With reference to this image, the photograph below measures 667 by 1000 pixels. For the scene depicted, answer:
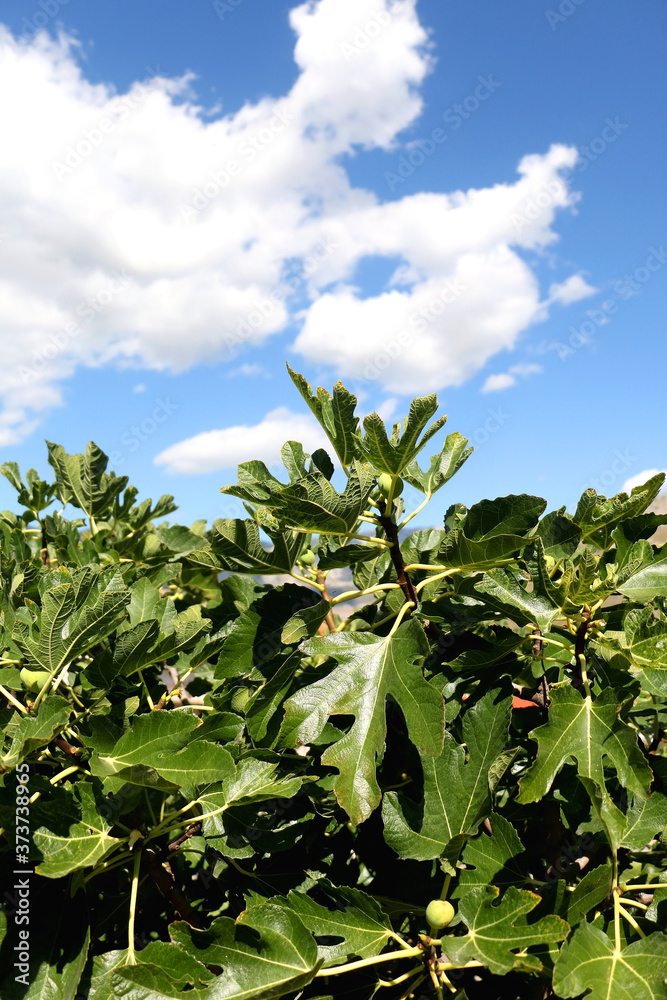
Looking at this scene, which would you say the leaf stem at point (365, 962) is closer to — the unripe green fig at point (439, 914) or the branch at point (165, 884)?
the unripe green fig at point (439, 914)

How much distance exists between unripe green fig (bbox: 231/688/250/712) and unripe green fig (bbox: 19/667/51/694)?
477 mm

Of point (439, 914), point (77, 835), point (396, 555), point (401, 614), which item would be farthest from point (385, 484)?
point (77, 835)

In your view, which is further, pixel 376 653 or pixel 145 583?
pixel 145 583

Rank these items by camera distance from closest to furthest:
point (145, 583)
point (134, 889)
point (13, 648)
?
point (134, 889)
point (13, 648)
point (145, 583)

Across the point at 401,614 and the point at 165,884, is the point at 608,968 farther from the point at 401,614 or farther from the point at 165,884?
the point at 165,884

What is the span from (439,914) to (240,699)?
0.70 m

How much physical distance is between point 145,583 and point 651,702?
1.74 metres

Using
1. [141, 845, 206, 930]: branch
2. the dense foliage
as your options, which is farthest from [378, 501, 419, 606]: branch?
[141, 845, 206, 930]: branch

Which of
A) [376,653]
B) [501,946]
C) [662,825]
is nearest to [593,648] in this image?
[662,825]

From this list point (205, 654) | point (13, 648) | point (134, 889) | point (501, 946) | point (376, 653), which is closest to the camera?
point (501, 946)

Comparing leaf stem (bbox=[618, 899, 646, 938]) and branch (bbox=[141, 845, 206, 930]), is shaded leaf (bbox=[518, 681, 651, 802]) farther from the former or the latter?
branch (bbox=[141, 845, 206, 930])

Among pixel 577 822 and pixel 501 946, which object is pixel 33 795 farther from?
pixel 577 822

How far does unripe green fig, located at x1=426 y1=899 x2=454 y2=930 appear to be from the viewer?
56.9 inches

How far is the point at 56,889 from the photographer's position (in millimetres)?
1740
